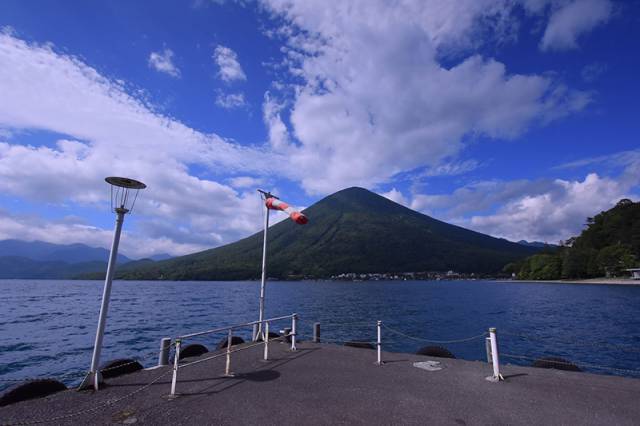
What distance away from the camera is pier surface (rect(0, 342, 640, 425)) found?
18.4 ft

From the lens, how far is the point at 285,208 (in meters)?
11.3

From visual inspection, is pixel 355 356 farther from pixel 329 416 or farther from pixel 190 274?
pixel 190 274

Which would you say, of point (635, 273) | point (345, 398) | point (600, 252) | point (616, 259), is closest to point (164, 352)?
point (345, 398)

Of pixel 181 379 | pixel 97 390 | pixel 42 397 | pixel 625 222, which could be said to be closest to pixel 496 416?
pixel 181 379

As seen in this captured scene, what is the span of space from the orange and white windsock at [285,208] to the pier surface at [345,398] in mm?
4105

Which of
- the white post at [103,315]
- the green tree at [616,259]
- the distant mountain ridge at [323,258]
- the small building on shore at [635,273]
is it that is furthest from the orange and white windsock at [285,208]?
the distant mountain ridge at [323,258]

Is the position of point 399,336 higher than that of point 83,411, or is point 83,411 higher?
point 83,411

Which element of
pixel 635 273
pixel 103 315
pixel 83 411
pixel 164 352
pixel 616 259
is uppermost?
pixel 616 259

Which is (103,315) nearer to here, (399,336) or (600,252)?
(399,336)

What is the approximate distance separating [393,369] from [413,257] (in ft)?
599

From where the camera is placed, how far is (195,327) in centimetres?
3073

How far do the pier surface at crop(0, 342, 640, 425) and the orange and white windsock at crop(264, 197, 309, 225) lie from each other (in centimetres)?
411

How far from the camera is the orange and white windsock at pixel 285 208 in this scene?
34.2 feet

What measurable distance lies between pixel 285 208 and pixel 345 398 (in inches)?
246
